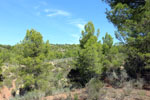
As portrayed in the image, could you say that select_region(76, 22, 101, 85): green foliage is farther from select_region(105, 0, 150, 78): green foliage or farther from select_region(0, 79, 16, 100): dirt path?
select_region(0, 79, 16, 100): dirt path

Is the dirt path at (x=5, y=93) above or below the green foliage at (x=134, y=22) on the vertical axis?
below

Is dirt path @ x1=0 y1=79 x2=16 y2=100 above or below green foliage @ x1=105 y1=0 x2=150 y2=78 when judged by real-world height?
below

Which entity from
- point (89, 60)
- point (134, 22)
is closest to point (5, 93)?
point (89, 60)

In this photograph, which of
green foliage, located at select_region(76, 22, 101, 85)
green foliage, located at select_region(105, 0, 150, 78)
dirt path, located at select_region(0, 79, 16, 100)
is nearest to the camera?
green foliage, located at select_region(105, 0, 150, 78)

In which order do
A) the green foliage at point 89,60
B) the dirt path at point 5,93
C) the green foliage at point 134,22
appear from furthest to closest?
the dirt path at point 5,93 < the green foliage at point 89,60 < the green foliage at point 134,22

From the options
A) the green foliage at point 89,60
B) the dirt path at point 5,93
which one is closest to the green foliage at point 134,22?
the green foliage at point 89,60

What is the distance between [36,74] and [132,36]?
1300cm

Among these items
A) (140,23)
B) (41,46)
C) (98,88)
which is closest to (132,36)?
(140,23)

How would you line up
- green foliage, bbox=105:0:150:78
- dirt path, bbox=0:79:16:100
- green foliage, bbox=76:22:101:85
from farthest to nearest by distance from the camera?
dirt path, bbox=0:79:16:100
green foliage, bbox=76:22:101:85
green foliage, bbox=105:0:150:78

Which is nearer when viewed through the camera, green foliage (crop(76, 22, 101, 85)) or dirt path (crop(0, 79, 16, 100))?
green foliage (crop(76, 22, 101, 85))

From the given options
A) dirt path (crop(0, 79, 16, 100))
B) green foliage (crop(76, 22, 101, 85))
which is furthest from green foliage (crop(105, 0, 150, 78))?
dirt path (crop(0, 79, 16, 100))

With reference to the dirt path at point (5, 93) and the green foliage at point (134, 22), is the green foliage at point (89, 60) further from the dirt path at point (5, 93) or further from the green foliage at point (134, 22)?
the dirt path at point (5, 93)

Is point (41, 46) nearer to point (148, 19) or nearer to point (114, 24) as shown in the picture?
point (114, 24)

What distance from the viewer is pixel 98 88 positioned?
620 cm
